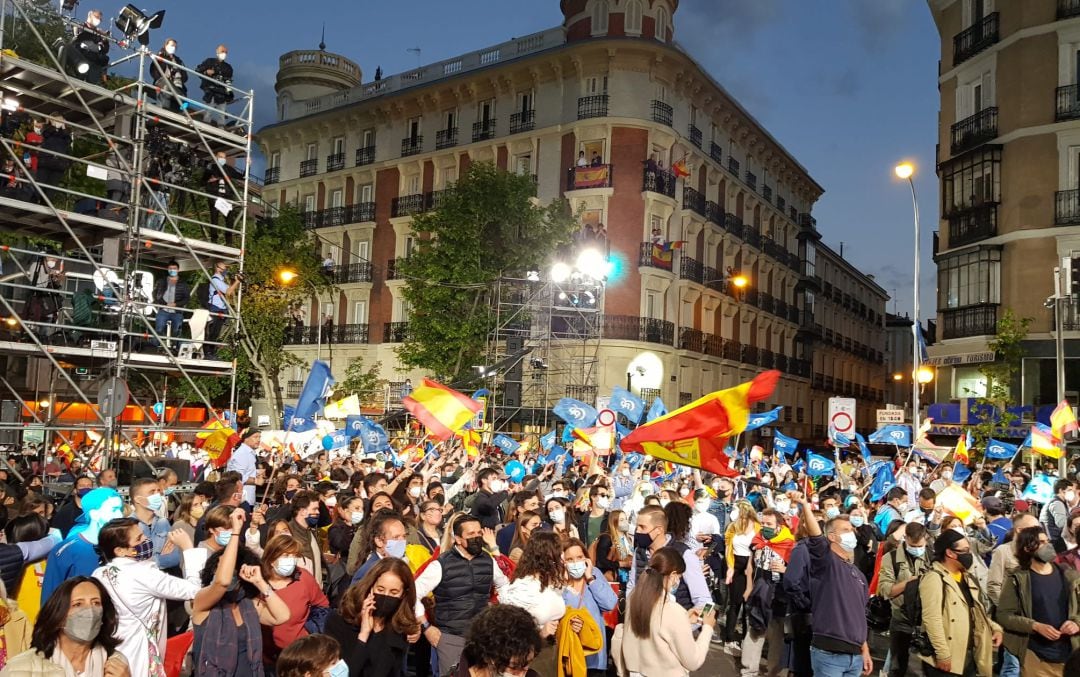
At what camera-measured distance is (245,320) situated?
36.9m

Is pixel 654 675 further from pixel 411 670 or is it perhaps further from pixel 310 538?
pixel 310 538

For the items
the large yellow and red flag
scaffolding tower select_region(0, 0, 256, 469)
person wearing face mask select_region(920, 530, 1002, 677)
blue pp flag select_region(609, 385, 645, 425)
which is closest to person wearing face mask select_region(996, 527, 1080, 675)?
person wearing face mask select_region(920, 530, 1002, 677)

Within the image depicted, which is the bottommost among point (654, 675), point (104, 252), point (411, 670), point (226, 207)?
point (411, 670)

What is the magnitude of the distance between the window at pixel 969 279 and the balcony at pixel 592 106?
46.9 ft

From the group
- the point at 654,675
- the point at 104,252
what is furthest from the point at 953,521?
the point at 104,252

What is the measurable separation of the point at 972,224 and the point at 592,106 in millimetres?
15288

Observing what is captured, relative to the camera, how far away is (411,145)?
1678 inches

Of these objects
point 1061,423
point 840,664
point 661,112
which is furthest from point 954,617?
point 661,112

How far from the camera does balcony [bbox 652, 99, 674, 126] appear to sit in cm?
3689

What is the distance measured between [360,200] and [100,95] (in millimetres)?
31040

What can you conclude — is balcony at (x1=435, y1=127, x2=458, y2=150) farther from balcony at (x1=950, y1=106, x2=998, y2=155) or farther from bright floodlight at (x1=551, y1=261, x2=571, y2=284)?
balcony at (x1=950, y1=106, x2=998, y2=155)

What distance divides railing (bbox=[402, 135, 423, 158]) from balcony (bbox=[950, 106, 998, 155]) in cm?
2313

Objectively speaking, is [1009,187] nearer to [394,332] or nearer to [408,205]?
[408,205]

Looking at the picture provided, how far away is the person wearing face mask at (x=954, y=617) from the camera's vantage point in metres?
6.19
